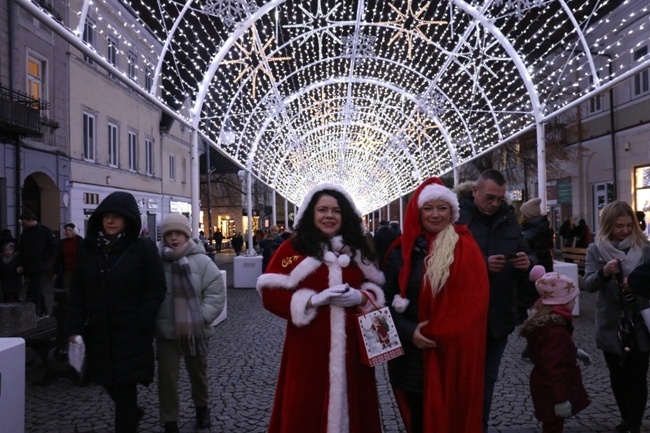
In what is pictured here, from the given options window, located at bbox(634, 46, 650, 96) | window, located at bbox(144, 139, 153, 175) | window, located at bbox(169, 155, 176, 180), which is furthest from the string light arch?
window, located at bbox(169, 155, 176, 180)

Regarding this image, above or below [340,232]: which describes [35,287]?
below

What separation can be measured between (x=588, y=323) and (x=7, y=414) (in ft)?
25.7

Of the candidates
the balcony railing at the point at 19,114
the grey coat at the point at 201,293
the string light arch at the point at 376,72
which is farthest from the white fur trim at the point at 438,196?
the balcony railing at the point at 19,114

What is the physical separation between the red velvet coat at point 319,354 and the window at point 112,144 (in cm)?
2043

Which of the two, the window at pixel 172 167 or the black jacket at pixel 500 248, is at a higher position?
the window at pixel 172 167

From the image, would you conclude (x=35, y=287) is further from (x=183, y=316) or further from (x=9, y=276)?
(x=183, y=316)

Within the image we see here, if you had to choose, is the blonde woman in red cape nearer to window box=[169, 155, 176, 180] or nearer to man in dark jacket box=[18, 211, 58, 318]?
man in dark jacket box=[18, 211, 58, 318]

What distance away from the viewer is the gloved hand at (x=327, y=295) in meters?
3.16

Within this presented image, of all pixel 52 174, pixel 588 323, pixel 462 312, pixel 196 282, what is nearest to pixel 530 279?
pixel 462 312

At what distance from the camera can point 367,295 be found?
10.8 feet

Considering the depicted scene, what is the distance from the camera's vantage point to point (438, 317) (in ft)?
10.3

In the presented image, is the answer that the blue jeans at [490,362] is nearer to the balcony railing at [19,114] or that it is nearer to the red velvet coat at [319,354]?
the red velvet coat at [319,354]

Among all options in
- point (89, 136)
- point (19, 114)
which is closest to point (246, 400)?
point (19, 114)

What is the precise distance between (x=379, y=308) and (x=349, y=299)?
22 centimetres
